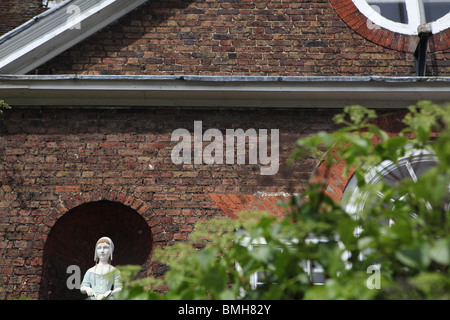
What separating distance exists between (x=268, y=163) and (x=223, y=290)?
444 cm

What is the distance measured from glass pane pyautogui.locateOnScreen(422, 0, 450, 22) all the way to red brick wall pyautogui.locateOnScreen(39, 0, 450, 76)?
2.09 ft

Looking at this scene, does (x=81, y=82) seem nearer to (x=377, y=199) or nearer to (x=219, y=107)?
(x=219, y=107)

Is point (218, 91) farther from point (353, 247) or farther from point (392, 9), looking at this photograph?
point (353, 247)

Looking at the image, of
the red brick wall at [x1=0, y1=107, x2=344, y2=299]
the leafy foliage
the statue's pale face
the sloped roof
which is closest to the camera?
the leafy foliage

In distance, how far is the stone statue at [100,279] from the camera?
20.4 ft

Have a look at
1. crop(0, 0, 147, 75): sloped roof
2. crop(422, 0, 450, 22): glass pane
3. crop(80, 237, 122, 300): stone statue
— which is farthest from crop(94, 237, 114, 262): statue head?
crop(422, 0, 450, 22): glass pane

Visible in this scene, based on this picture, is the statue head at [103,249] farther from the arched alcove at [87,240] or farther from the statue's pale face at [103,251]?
the arched alcove at [87,240]

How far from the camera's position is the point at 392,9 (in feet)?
25.8

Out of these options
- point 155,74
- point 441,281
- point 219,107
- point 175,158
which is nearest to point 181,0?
point 155,74

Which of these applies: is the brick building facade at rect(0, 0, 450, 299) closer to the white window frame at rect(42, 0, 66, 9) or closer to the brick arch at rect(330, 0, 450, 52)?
the brick arch at rect(330, 0, 450, 52)

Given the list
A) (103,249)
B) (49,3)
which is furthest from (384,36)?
(49,3)

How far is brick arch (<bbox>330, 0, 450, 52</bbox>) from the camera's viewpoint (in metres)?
7.57

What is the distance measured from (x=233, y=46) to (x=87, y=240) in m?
3.04

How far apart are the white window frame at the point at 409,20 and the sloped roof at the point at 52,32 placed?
3.16 m
